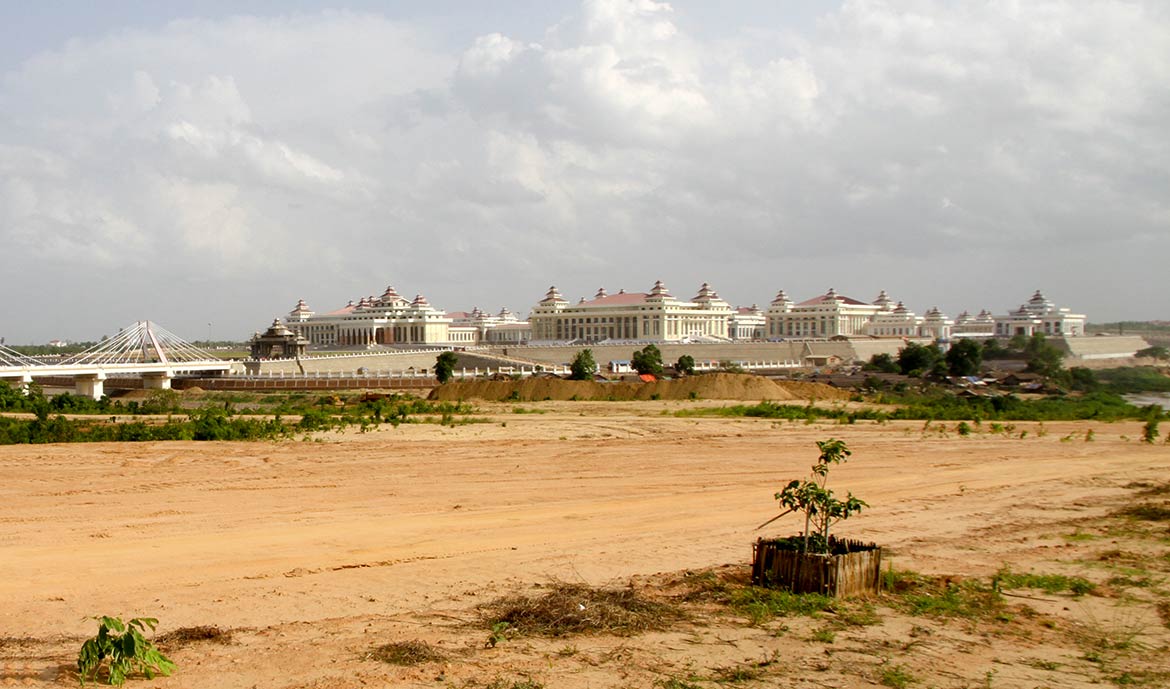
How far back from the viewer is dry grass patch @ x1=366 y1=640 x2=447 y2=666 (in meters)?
8.29

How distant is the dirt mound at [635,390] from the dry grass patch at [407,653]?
122ft

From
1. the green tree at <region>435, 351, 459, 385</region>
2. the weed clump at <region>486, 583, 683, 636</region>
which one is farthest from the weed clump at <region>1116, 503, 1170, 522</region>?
the green tree at <region>435, 351, 459, 385</region>

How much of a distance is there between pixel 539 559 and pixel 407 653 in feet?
13.5

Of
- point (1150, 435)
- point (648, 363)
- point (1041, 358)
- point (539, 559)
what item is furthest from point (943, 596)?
point (1041, 358)

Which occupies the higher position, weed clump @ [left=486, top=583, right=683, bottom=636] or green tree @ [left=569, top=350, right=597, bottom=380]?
green tree @ [left=569, top=350, right=597, bottom=380]

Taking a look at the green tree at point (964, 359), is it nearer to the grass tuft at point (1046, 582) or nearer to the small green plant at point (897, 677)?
the grass tuft at point (1046, 582)

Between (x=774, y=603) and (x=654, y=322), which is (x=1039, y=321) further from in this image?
(x=774, y=603)

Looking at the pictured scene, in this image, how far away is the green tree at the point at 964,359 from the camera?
7044 cm

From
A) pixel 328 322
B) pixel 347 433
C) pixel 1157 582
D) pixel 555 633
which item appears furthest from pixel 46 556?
pixel 328 322

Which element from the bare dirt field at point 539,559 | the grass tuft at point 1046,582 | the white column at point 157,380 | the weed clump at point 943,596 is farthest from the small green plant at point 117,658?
the white column at point 157,380

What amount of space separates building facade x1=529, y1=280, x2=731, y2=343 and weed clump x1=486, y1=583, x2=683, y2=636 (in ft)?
324

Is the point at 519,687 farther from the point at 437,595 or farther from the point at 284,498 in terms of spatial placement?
the point at 284,498

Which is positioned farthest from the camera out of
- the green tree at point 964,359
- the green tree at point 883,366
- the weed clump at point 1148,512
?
the green tree at point 883,366

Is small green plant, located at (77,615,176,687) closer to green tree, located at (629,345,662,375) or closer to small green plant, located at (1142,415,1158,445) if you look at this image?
small green plant, located at (1142,415,1158,445)
